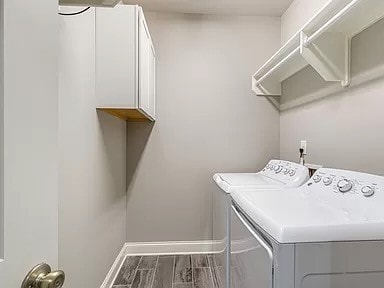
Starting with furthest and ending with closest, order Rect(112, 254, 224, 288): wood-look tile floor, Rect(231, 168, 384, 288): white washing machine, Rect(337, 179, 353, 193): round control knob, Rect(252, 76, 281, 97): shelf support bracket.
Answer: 1. Rect(252, 76, 281, 97): shelf support bracket
2. Rect(112, 254, 224, 288): wood-look tile floor
3. Rect(337, 179, 353, 193): round control knob
4. Rect(231, 168, 384, 288): white washing machine

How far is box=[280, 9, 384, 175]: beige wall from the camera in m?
1.42

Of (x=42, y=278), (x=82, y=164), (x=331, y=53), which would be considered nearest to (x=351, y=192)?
(x=331, y=53)

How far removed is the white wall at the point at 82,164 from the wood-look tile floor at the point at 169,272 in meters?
0.29

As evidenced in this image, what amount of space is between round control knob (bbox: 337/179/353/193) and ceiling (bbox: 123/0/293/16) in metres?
1.90

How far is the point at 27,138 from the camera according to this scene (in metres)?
0.52

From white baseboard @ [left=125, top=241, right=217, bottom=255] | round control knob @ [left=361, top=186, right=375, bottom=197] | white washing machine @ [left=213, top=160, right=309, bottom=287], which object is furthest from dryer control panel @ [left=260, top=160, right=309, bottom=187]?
white baseboard @ [left=125, top=241, right=217, bottom=255]

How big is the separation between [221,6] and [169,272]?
2.46 m

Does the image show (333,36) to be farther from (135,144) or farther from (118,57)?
(135,144)

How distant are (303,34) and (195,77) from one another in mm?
1331

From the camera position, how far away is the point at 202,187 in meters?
2.87

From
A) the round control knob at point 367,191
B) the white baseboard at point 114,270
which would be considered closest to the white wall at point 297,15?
the round control knob at point 367,191

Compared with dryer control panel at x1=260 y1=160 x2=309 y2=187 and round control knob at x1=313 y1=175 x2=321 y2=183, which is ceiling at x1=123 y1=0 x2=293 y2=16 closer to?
dryer control panel at x1=260 y1=160 x2=309 y2=187

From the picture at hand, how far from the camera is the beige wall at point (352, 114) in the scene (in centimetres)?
142

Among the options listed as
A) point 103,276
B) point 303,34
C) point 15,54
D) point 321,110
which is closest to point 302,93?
point 321,110
